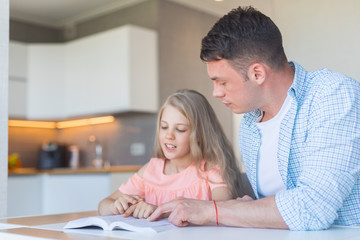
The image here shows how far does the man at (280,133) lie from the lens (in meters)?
1.18

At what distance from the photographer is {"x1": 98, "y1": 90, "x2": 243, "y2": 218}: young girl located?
1.90m

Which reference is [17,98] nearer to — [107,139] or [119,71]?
[107,139]

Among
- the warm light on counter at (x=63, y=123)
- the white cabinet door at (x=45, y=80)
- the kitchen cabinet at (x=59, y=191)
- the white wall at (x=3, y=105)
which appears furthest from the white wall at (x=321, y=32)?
the white cabinet door at (x=45, y=80)

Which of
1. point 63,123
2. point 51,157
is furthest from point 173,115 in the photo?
point 63,123

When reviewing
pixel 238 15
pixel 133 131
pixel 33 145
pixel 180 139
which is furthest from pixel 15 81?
pixel 238 15

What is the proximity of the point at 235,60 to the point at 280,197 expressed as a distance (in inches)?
18.0

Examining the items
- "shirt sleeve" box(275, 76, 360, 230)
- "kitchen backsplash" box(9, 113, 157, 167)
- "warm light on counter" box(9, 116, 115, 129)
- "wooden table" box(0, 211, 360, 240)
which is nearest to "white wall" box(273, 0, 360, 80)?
"shirt sleeve" box(275, 76, 360, 230)

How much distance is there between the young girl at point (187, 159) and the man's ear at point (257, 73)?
1.59 feet

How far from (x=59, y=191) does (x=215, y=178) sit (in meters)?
2.99

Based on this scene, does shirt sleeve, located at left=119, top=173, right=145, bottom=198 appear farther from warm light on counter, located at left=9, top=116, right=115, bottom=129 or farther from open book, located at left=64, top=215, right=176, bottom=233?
warm light on counter, located at left=9, top=116, right=115, bottom=129

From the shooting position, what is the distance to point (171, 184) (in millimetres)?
1967

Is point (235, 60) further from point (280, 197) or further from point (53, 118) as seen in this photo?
point (53, 118)

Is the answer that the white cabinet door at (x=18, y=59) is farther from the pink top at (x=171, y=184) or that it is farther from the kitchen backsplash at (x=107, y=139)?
the pink top at (x=171, y=184)

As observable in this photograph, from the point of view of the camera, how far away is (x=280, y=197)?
46.6 inches
